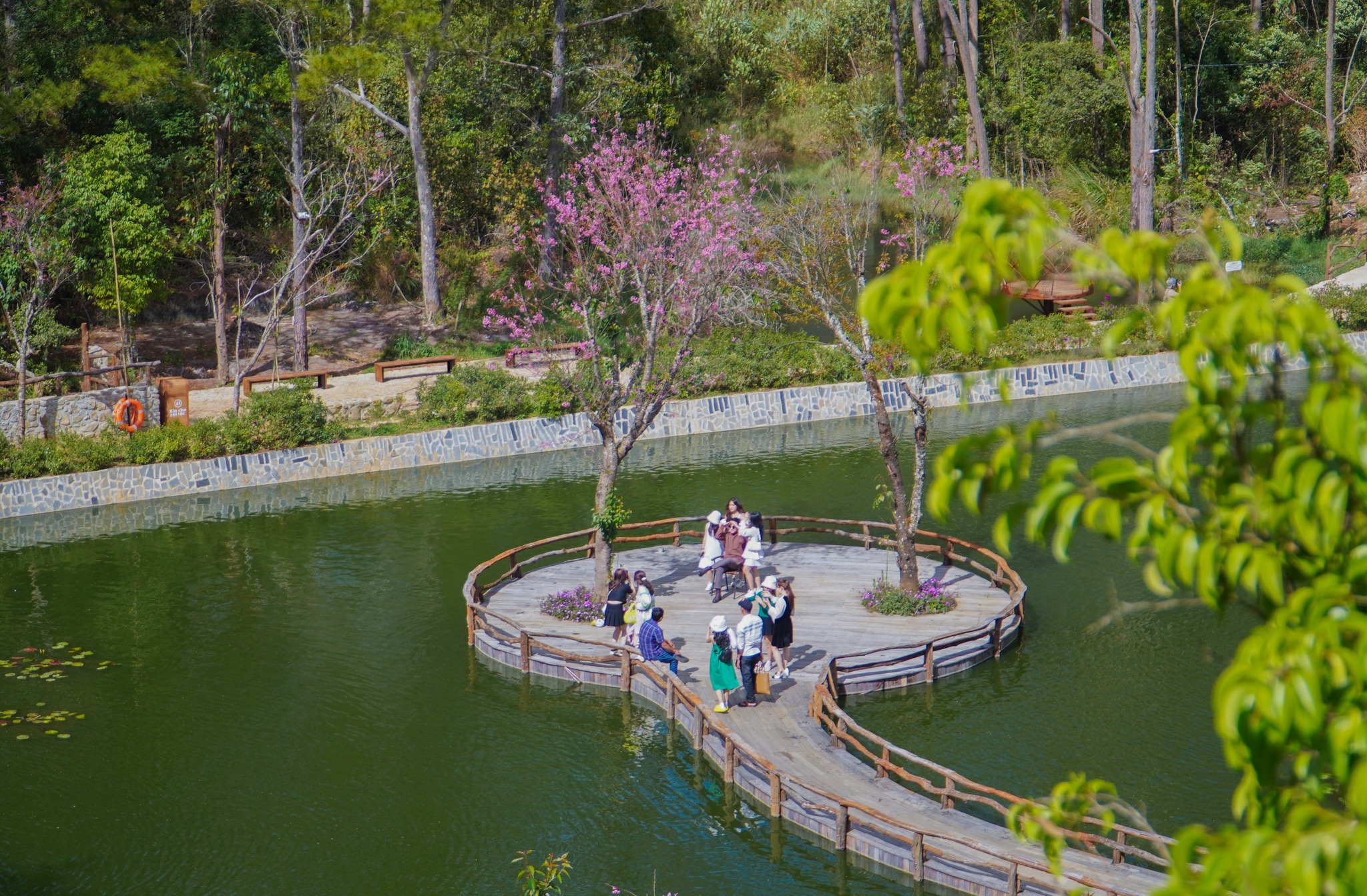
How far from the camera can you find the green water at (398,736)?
42.7 ft

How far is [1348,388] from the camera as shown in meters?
3.91

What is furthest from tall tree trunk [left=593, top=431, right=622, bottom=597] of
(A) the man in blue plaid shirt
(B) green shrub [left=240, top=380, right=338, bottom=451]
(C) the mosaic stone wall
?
(B) green shrub [left=240, top=380, right=338, bottom=451]

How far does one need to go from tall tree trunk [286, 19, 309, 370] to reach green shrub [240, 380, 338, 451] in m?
6.06

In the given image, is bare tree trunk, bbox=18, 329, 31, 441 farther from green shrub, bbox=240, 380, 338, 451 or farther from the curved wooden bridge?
the curved wooden bridge

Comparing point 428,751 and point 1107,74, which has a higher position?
point 1107,74

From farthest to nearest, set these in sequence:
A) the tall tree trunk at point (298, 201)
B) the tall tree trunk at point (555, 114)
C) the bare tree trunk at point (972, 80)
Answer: the bare tree trunk at point (972, 80)
the tall tree trunk at point (555, 114)
the tall tree trunk at point (298, 201)

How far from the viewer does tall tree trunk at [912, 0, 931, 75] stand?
4956cm

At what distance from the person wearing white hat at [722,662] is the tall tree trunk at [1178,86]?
36.7 m

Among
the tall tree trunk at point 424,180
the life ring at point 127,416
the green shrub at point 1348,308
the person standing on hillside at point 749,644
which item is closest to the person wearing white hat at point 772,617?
the person standing on hillside at point 749,644

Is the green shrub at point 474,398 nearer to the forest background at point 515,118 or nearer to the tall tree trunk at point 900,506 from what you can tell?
the forest background at point 515,118

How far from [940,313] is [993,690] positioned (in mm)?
12900

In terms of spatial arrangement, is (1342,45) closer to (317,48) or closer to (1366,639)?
(317,48)

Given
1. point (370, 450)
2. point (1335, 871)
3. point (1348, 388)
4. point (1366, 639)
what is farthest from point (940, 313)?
point (370, 450)

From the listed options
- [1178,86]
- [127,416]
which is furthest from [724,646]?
[1178,86]
